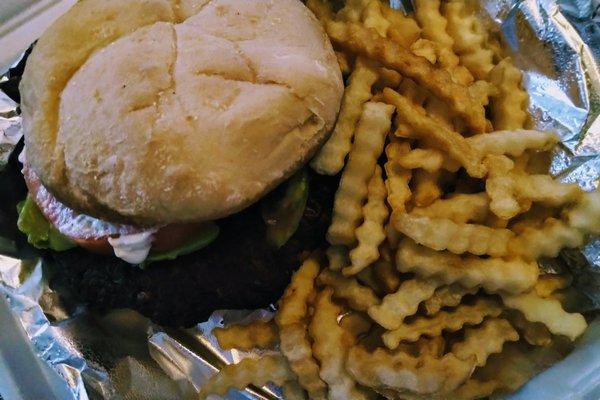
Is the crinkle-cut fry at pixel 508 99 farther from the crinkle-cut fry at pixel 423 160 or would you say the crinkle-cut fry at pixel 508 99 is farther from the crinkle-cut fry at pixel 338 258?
the crinkle-cut fry at pixel 338 258

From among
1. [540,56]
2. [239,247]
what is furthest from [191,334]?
[540,56]

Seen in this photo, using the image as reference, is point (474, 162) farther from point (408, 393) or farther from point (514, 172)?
point (408, 393)

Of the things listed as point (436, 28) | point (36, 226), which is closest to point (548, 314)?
point (436, 28)

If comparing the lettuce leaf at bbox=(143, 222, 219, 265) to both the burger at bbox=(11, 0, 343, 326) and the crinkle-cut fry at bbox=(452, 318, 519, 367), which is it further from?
the crinkle-cut fry at bbox=(452, 318, 519, 367)

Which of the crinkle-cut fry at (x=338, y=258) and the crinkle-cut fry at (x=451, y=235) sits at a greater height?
the crinkle-cut fry at (x=451, y=235)

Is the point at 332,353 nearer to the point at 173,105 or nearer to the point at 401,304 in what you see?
the point at 401,304

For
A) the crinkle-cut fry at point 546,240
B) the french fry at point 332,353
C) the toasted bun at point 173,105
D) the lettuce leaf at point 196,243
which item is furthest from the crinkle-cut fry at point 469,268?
the lettuce leaf at point 196,243

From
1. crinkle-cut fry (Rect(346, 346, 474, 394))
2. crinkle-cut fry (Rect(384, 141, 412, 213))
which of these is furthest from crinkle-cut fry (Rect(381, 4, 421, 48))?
crinkle-cut fry (Rect(346, 346, 474, 394))
